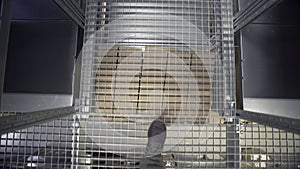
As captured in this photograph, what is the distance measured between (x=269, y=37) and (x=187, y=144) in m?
0.52

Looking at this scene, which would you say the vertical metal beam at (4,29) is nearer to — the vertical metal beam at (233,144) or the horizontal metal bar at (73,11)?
the horizontal metal bar at (73,11)

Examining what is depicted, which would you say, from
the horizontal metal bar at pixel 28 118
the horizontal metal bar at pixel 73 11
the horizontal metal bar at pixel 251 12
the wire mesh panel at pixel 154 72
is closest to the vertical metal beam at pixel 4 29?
the horizontal metal bar at pixel 28 118

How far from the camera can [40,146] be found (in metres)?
0.85

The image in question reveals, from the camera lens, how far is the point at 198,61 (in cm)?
101

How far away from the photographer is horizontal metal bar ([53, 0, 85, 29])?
833 millimetres

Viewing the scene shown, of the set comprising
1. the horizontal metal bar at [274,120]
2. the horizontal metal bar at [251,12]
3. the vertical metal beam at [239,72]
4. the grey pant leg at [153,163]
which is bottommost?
the grey pant leg at [153,163]

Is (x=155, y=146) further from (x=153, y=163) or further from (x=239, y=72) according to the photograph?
(x=239, y=72)

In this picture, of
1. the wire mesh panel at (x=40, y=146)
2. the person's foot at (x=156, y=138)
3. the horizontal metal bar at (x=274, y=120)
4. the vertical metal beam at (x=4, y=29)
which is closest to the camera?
the vertical metal beam at (x=4, y=29)

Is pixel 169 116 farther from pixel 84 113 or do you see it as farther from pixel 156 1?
pixel 156 1

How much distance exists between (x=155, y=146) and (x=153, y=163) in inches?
2.5

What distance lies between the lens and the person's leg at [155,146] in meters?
0.85

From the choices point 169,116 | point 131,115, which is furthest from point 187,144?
point 131,115

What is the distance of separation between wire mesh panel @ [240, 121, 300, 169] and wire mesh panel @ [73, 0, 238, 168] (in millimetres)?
84

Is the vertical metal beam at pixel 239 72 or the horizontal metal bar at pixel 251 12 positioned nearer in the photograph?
the horizontal metal bar at pixel 251 12
